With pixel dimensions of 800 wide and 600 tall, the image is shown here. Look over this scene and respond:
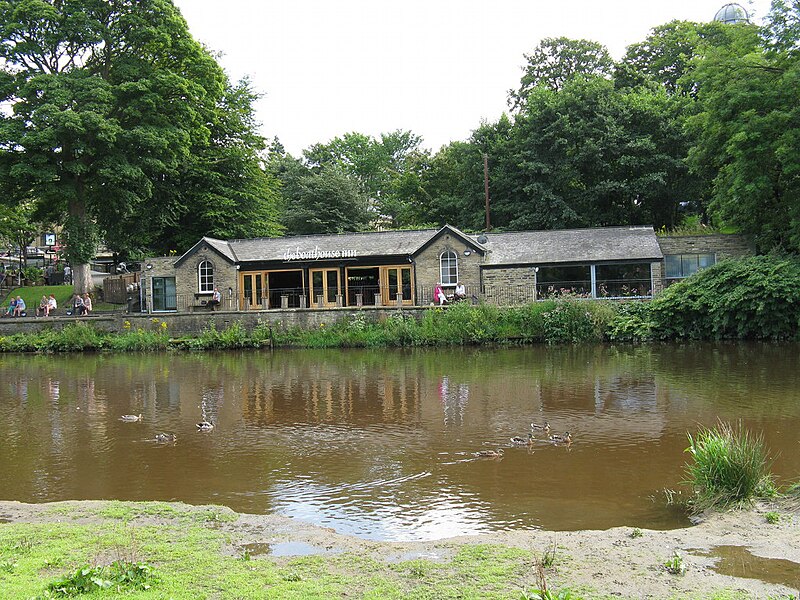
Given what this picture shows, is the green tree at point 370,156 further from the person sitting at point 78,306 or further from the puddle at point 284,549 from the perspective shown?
the puddle at point 284,549

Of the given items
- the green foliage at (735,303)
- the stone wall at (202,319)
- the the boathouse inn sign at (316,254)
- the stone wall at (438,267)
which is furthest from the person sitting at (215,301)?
the green foliage at (735,303)

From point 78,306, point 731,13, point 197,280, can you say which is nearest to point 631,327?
point 197,280

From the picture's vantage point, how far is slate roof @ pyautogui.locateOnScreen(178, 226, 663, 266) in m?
33.7

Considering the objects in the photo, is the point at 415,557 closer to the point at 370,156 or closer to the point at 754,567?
the point at 754,567

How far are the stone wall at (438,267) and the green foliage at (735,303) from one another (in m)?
8.85

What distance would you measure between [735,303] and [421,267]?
1435 cm

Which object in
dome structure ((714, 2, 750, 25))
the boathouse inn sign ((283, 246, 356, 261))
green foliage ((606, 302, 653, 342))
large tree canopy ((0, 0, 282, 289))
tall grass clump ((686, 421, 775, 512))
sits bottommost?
tall grass clump ((686, 421, 775, 512))

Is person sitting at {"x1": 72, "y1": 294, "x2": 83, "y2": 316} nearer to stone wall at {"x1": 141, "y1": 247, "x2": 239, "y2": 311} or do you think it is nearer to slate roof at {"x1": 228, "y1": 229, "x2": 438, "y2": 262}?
stone wall at {"x1": 141, "y1": 247, "x2": 239, "y2": 311}

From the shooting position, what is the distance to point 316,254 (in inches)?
1436

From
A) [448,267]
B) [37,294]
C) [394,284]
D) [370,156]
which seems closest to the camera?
[448,267]

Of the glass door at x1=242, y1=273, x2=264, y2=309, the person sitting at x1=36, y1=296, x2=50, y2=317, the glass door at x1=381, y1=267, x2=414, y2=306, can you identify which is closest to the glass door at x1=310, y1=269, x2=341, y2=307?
the glass door at x1=381, y1=267, x2=414, y2=306

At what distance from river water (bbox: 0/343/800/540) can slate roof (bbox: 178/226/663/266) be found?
33.6 ft

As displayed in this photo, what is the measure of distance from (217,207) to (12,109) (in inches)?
469

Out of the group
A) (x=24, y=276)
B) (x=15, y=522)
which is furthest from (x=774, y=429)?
(x=24, y=276)
